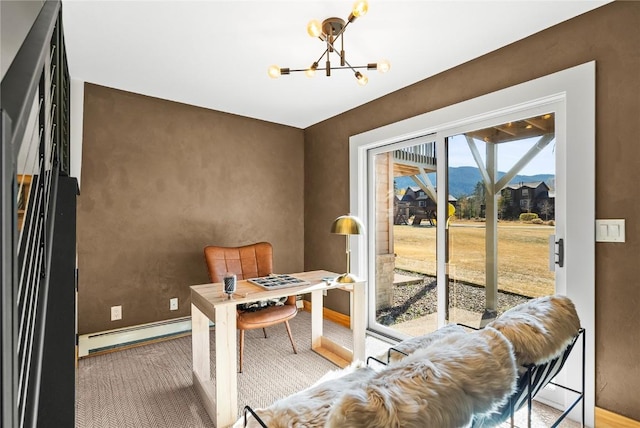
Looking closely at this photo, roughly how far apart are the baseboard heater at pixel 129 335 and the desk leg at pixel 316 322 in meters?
1.30

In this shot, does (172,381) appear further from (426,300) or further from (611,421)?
(611,421)

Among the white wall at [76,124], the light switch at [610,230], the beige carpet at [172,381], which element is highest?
the white wall at [76,124]

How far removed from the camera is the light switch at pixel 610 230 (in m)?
1.81

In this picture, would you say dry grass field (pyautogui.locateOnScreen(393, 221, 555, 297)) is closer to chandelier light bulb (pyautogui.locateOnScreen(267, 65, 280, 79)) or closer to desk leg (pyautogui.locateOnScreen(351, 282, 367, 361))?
desk leg (pyautogui.locateOnScreen(351, 282, 367, 361))

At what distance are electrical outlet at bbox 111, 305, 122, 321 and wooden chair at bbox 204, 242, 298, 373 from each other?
0.93m

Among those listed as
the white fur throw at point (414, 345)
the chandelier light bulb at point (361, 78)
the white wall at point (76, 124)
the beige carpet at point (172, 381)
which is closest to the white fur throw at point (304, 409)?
the white fur throw at point (414, 345)

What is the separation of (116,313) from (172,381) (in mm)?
1005

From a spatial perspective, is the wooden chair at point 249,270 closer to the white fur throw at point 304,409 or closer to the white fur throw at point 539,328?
the white fur throw at point 304,409

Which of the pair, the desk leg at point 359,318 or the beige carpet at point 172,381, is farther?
the desk leg at point 359,318

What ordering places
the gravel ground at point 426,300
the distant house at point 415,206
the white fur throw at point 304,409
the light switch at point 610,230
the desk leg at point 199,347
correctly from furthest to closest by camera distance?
the distant house at point 415,206, the gravel ground at point 426,300, the desk leg at point 199,347, the light switch at point 610,230, the white fur throw at point 304,409

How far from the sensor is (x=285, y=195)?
411 cm

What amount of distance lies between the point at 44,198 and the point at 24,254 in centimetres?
32

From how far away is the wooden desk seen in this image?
192 centimetres

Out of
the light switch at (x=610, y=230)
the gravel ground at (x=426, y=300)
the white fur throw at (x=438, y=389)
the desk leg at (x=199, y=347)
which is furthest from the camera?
the gravel ground at (x=426, y=300)
